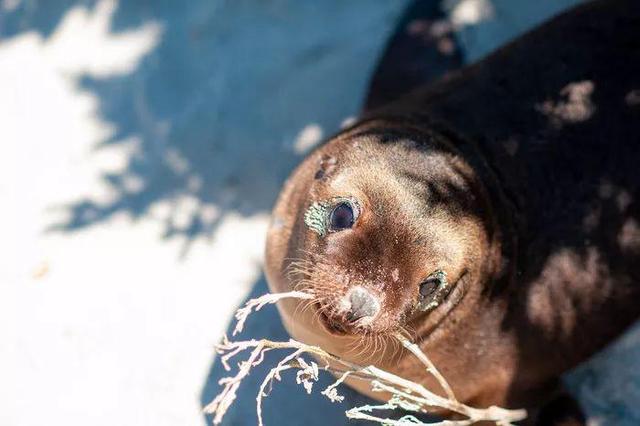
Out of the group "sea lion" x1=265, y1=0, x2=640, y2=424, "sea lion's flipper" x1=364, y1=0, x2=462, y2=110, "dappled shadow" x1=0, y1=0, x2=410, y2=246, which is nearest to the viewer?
"sea lion" x1=265, y1=0, x2=640, y2=424

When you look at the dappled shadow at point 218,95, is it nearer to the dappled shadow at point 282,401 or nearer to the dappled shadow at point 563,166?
the dappled shadow at point 282,401

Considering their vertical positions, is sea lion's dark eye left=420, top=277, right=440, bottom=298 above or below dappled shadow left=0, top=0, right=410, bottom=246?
below

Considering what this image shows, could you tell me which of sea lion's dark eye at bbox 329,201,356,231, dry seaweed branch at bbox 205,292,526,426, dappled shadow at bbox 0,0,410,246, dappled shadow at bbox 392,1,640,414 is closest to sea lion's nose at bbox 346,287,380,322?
dry seaweed branch at bbox 205,292,526,426

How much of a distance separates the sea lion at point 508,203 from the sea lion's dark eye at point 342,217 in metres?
0.02

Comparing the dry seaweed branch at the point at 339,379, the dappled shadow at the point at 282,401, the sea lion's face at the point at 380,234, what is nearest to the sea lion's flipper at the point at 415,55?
the sea lion's face at the point at 380,234

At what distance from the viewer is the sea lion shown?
310 cm

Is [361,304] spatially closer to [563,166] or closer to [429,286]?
[429,286]

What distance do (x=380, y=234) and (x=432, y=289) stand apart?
0.42 meters

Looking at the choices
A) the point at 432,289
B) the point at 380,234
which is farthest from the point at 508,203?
the point at 380,234

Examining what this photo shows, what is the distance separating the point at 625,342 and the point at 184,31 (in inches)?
140

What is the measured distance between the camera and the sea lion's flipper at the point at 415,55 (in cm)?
478

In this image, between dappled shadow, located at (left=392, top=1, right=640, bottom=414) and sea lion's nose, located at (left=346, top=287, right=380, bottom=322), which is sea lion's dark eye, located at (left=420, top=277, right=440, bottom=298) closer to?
sea lion's nose, located at (left=346, top=287, right=380, bottom=322)

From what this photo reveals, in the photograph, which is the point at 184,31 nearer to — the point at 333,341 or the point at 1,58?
the point at 1,58

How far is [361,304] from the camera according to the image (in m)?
2.59
